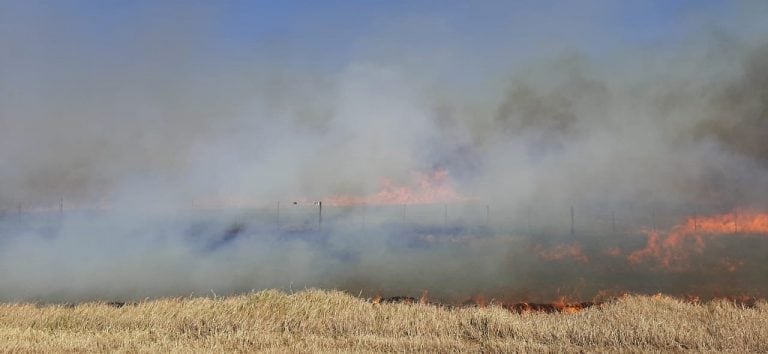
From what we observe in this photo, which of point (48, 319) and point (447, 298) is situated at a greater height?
point (48, 319)

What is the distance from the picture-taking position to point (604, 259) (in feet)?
193

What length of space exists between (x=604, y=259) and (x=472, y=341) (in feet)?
159

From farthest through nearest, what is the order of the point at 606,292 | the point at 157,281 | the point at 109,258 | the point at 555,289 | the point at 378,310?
the point at 109,258 < the point at 157,281 < the point at 555,289 < the point at 606,292 < the point at 378,310

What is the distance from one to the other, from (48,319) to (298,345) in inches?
354

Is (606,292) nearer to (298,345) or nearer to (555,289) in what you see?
(555,289)

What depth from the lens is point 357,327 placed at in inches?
658

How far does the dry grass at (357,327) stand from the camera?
13.6 m

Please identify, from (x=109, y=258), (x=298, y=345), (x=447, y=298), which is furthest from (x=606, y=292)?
(x=109, y=258)

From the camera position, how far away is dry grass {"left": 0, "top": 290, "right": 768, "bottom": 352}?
13.6 meters

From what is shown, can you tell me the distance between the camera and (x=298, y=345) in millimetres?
13664

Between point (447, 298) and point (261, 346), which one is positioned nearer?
point (261, 346)

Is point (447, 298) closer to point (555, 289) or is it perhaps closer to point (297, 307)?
point (555, 289)

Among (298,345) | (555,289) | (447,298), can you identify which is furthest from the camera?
(555,289)

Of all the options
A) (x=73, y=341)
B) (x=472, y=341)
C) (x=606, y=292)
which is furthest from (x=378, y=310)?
(x=606, y=292)
